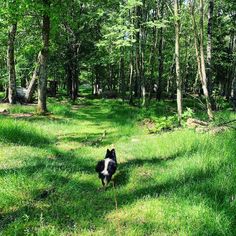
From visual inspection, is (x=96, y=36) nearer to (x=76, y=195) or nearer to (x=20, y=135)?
(x=20, y=135)

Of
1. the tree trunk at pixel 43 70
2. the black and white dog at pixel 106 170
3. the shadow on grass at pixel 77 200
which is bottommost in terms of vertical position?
the shadow on grass at pixel 77 200

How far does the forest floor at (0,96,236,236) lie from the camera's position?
17.9ft

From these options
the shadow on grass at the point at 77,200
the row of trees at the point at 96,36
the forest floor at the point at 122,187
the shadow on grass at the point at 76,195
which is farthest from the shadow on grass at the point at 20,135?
the row of trees at the point at 96,36

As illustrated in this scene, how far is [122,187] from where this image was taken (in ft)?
25.0

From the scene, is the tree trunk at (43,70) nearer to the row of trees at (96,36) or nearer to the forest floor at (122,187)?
the row of trees at (96,36)

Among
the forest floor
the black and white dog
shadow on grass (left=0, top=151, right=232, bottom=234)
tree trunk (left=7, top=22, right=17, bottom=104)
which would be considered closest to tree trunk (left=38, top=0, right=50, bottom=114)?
tree trunk (left=7, top=22, right=17, bottom=104)

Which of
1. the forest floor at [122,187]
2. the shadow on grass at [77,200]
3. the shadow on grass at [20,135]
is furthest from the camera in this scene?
the shadow on grass at [20,135]

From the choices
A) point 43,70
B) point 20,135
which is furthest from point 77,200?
point 43,70

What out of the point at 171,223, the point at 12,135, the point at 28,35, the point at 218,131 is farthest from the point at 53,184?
the point at 28,35

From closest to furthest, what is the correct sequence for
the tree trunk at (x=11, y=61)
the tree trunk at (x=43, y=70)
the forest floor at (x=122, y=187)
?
1. the forest floor at (x=122, y=187)
2. the tree trunk at (x=43, y=70)
3. the tree trunk at (x=11, y=61)

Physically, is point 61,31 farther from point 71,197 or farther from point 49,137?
point 71,197

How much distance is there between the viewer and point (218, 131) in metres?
10.7

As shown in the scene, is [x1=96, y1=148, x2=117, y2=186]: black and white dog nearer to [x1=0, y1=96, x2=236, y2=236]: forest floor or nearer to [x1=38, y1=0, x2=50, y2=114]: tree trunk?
[x1=0, y1=96, x2=236, y2=236]: forest floor

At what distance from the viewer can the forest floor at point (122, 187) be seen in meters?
5.47
